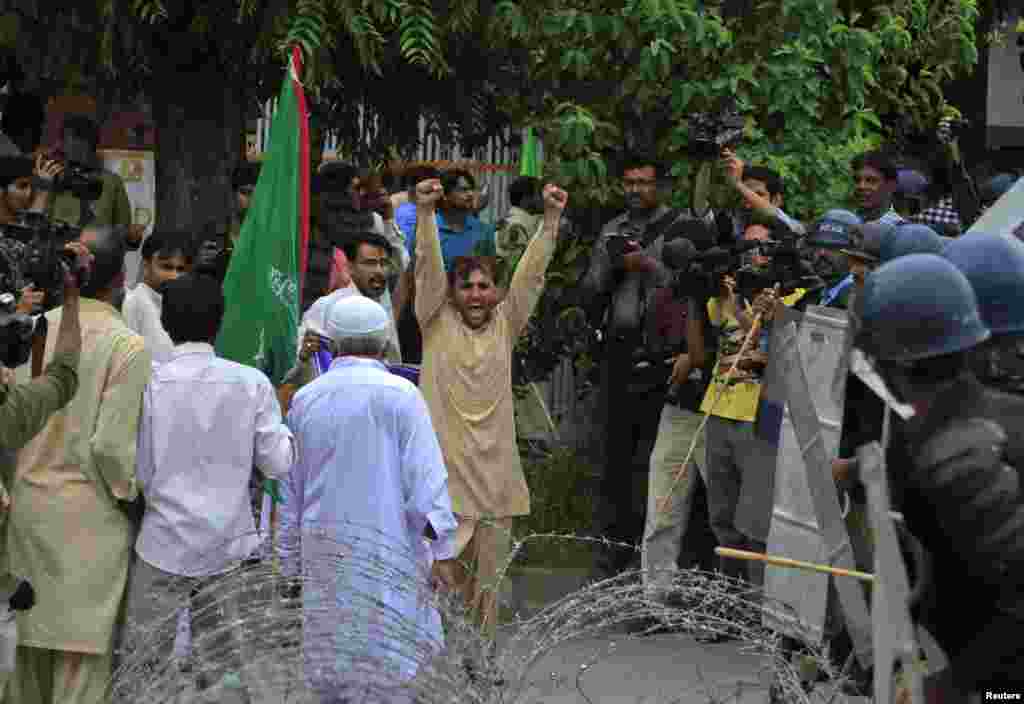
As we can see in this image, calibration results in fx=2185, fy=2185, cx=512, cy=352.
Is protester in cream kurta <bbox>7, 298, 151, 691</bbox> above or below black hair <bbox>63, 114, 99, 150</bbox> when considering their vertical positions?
below

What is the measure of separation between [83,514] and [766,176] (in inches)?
166

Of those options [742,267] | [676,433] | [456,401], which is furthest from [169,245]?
[676,433]

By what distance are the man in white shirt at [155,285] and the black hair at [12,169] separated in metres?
0.77

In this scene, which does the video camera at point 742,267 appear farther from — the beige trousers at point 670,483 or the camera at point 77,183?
the camera at point 77,183

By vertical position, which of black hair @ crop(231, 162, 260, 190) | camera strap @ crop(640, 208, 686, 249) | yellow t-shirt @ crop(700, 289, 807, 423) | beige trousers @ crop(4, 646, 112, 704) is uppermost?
black hair @ crop(231, 162, 260, 190)

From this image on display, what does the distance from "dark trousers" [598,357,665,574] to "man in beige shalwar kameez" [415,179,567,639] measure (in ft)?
4.06

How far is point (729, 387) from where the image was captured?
10133mm

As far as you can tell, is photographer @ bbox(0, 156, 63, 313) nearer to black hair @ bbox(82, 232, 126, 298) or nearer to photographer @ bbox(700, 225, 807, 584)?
black hair @ bbox(82, 232, 126, 298)

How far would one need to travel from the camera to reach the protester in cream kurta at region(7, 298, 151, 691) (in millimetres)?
7492


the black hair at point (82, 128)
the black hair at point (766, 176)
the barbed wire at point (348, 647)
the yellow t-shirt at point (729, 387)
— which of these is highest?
the black hair at point (82, 128)

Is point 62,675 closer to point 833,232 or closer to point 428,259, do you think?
point 428,259

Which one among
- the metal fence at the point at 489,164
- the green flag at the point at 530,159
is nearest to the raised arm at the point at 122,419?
the green flag at the point at 530,159

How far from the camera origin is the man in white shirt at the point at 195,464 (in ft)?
24.9

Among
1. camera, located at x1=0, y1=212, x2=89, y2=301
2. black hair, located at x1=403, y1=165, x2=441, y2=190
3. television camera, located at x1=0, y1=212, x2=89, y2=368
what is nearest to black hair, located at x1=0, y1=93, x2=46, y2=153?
black hair, located at x1=403, y1=165, x2=441, y2=190
